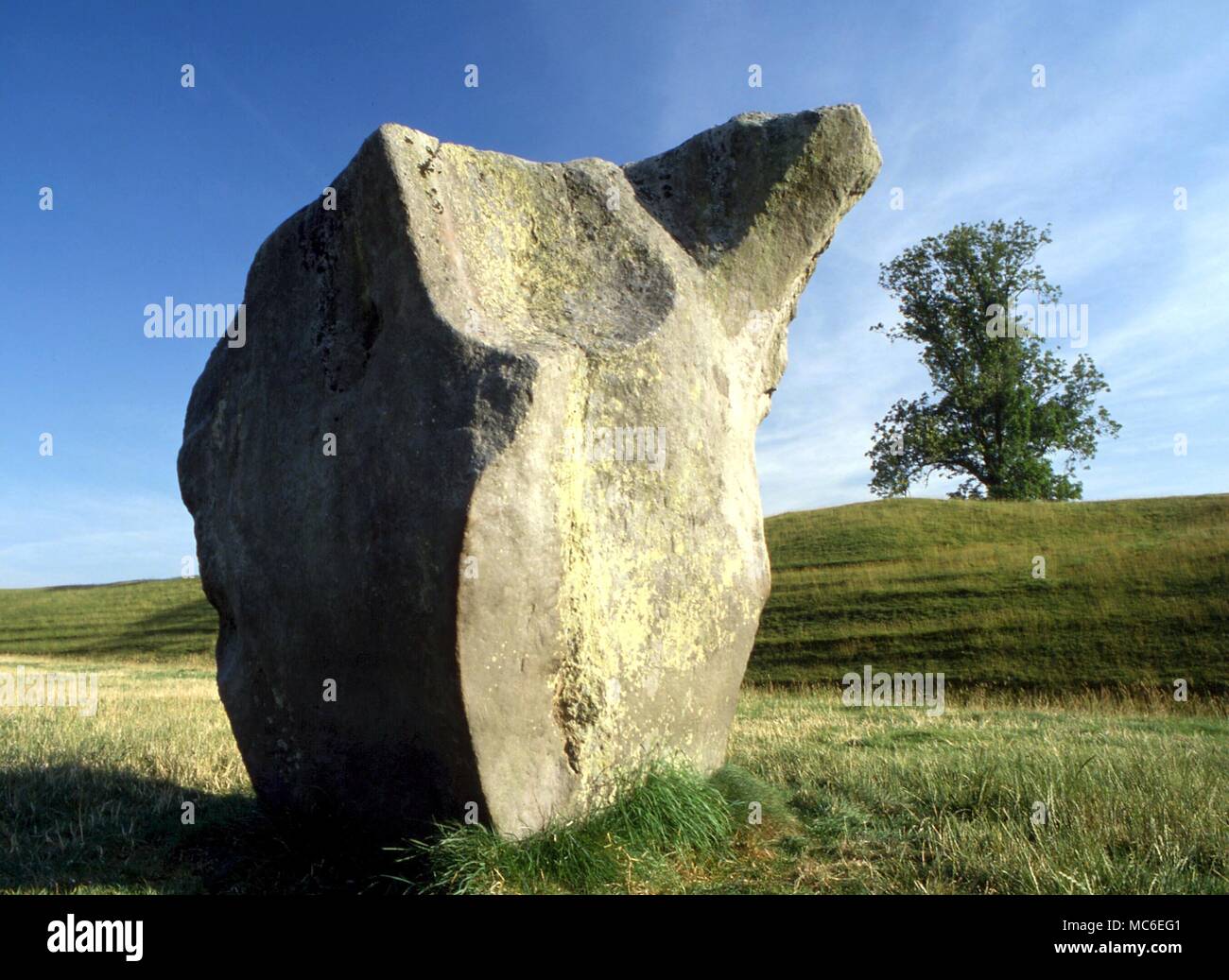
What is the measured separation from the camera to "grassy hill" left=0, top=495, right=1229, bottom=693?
2194 cm

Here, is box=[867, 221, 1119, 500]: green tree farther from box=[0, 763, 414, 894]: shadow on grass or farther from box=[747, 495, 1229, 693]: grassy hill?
box=[0, 763, 414, 894]: shadow on grass

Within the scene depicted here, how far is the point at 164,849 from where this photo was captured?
A: 6.19m

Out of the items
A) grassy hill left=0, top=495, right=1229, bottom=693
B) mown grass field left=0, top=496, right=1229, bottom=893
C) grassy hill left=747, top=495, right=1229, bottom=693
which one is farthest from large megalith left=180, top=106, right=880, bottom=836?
grassy hill left=747, top=495, right=1229, bottom=693

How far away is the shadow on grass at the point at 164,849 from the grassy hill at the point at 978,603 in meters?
18.4

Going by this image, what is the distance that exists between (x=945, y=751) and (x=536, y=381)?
7.00 metres

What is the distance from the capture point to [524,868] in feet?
16.0

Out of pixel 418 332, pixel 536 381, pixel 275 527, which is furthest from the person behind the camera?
pixel 275 527

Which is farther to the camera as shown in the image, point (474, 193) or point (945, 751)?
point (945, 751)

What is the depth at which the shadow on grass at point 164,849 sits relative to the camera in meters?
5.55

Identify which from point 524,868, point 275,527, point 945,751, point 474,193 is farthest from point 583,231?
point 945,751

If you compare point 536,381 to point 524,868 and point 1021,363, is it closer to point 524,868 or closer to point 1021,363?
point 524,868

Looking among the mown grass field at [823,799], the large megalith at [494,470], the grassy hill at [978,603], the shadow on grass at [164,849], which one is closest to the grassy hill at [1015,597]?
the grassy hill at [978,603]

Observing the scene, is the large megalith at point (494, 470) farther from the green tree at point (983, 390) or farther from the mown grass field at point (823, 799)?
Result: the green tree at point (983, 390)
